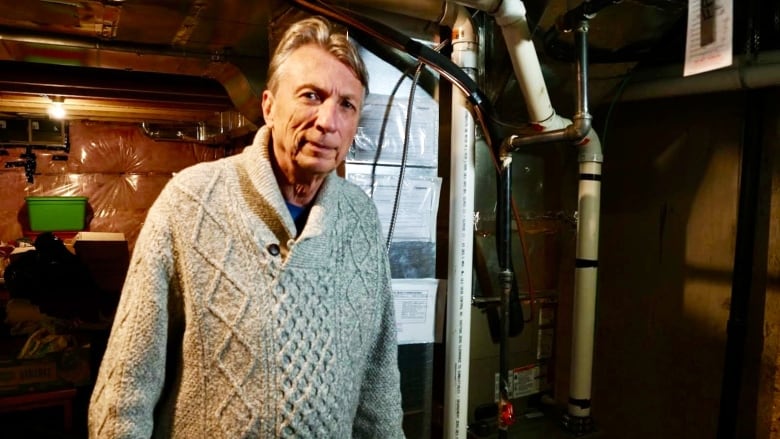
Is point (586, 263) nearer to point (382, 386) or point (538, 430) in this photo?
point (538, 430)

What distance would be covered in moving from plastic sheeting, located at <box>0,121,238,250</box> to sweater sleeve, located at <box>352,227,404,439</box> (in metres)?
4.59

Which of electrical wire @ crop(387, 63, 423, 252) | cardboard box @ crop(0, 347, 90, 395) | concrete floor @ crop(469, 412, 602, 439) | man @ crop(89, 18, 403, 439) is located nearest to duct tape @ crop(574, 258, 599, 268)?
concrete floor @ crop(469, 412, 602, 439)

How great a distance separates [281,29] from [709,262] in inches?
81.5

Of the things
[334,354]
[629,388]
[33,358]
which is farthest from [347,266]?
[33,358]

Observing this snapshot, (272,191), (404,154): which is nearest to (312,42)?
(272,191)

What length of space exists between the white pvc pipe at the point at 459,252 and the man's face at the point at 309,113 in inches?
24.1

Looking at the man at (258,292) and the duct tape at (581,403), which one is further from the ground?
the man at (258,292)

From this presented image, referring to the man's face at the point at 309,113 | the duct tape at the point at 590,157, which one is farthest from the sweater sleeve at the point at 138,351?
the duct tape at the point at 590,157

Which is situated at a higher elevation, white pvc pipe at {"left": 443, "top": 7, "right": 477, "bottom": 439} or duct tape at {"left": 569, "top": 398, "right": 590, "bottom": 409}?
white pvc pipe at {"left": 443, "top": 7, "right": 477, "bottom": 439}

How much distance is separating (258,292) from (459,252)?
85 centimetres

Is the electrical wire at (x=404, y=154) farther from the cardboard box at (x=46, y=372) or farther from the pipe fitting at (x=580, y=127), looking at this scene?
the cardboard box at (x=46, y=372)

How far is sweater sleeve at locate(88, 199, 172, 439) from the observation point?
3.22ft

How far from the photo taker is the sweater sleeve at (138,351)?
3.22ft

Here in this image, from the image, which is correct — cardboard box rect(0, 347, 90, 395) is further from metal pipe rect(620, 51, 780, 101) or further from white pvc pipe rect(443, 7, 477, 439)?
metal pipe rect(620, 51, 780, 101)
